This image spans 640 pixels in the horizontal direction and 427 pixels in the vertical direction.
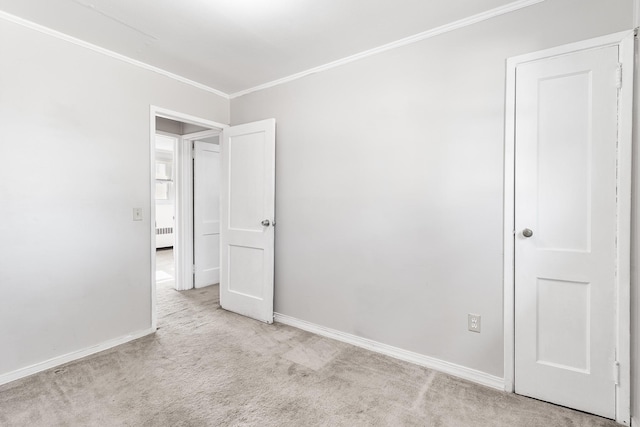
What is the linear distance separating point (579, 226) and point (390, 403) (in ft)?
5.03

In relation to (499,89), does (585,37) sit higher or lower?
higher

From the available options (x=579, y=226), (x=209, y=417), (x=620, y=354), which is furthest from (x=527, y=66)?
(x=209, y=417)

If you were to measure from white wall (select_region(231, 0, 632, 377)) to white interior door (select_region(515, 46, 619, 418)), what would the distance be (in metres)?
0.14

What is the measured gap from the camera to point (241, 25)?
7.22 ft

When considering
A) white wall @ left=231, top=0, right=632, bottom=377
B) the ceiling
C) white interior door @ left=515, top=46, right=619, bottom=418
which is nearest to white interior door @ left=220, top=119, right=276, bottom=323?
white wall @ left=231, top=0, right=632, bottom=377

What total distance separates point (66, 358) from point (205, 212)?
232cm

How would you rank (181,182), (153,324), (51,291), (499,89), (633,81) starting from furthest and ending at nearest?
(181,182) < (153,324) < (51,291) < (499,89) < (633,81)

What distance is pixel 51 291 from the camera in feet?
7.68

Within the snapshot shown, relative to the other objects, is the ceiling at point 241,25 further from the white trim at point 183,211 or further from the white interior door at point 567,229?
the white trim at point 183,211

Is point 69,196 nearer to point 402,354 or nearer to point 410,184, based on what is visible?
point 410,184

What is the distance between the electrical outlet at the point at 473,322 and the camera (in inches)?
84.7

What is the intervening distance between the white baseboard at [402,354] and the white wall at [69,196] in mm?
1468

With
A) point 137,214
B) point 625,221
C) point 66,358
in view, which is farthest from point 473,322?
point 66,358

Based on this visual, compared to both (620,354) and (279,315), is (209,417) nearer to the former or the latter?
(279,315)
